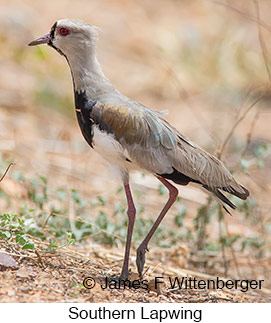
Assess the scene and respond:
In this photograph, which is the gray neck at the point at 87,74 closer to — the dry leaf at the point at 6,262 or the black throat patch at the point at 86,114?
the black throat patch at the point at 86,114

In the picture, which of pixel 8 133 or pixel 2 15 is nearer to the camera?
pixel 8 133

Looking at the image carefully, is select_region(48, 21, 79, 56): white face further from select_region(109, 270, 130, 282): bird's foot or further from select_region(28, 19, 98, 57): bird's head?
select_region(109, 270, 130, 282): bird's foot

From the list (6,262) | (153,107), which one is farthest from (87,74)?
(153,107)

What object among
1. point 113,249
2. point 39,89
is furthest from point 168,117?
point 113,249

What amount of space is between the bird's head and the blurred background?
1142 mm

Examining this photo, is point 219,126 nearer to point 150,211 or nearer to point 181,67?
point 181,67

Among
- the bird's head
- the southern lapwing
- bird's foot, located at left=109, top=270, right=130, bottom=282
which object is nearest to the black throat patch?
the southern lapwing

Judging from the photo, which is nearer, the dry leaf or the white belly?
the dry leaf

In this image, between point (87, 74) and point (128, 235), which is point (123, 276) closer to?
point (128, 235)

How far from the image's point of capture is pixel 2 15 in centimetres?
986

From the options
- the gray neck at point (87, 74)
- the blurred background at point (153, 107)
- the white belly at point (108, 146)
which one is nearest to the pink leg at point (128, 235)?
the white belly at point (108, 146)

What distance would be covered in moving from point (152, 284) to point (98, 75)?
1375 millimetres

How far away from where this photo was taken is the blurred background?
197 inches

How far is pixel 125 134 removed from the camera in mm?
3797
